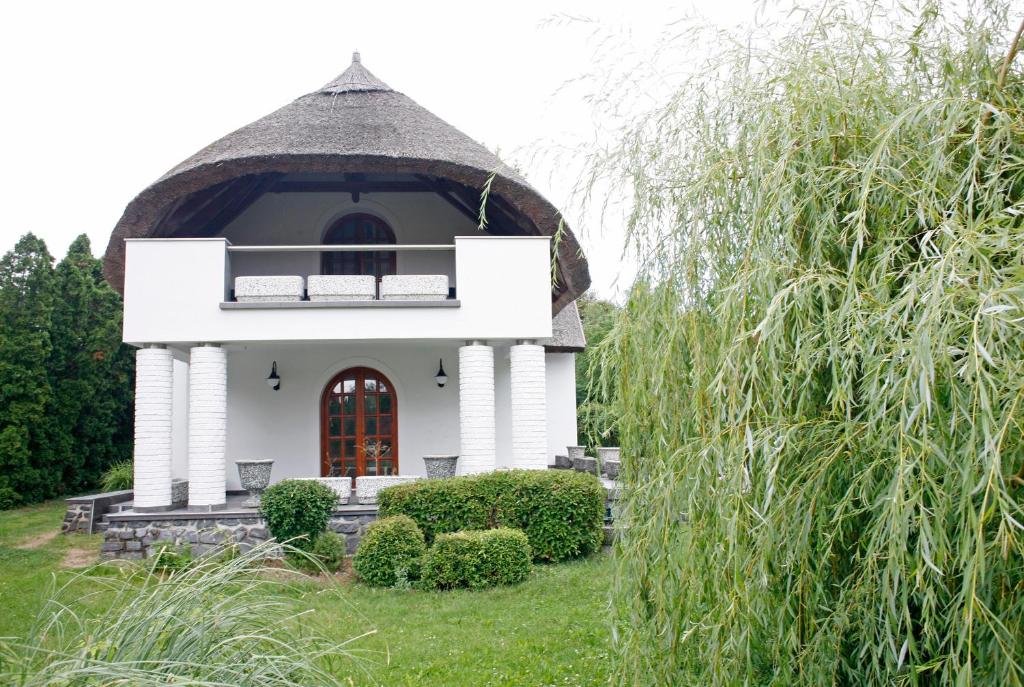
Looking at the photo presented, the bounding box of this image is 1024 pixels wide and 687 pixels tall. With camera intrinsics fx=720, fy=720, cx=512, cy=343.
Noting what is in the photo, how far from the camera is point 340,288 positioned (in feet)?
31.7

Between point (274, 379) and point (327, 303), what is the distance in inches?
106

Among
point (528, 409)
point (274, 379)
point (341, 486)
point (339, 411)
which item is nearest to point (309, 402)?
point (339, 411)

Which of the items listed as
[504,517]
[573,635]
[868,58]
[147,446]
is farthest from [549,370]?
[868,58]

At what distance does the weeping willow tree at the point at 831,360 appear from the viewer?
1894mm

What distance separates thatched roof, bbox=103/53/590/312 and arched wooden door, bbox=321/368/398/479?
3.26m

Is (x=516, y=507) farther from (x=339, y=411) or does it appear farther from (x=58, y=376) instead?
(x=58, y=376)

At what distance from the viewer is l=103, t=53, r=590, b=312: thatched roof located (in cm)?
926

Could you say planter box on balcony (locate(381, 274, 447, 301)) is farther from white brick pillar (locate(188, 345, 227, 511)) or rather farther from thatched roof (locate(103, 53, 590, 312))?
Answer: white brick pillar (locate(188, 345, 227, 511))

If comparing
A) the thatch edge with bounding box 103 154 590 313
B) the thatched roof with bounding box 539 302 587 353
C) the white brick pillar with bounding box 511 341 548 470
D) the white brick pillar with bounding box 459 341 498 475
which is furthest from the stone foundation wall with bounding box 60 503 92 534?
the thatched roof with bounding box 539 302 587 353

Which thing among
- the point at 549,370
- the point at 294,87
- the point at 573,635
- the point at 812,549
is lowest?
the point at 573,635

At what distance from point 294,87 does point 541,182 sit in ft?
70.7

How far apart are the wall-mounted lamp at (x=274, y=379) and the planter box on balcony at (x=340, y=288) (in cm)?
227

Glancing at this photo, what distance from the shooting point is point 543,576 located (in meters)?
7.63

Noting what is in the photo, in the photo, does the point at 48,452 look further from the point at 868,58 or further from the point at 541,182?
the point at 868,58
